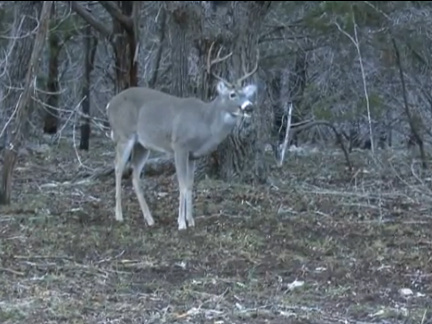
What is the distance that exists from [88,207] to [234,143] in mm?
2528

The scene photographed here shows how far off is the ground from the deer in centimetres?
35

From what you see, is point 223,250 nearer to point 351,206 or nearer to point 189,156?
point 189,156

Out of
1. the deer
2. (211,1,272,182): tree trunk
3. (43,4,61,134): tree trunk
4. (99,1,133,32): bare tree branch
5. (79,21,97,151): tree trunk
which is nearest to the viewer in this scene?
the deer

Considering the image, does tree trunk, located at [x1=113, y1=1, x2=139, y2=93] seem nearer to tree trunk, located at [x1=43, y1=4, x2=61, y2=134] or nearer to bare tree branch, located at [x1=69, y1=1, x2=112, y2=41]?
bare tree branch, located at [x1=69, y1=1, x2=112, y2=41]

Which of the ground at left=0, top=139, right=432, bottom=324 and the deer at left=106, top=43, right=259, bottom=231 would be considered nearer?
the ground at left=0, top=139, right=432, bottom=324

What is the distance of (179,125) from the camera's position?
11234 millimetres

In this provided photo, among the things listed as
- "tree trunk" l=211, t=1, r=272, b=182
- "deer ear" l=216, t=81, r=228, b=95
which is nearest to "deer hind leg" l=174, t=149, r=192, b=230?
"deer ear" l=216, t=81, r=228, b=95

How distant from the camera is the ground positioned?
7715 millimetres

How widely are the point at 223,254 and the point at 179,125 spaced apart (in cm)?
200

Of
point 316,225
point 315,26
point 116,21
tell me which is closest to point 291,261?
point 316,225

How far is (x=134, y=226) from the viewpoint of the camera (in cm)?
1096

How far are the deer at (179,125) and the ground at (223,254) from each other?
35 cm

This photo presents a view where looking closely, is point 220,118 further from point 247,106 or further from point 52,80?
point 52,80

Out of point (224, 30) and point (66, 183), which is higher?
point (224, 30)
